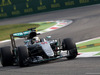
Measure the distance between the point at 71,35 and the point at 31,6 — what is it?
14846 mm

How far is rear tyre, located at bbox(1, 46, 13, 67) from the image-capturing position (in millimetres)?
10726

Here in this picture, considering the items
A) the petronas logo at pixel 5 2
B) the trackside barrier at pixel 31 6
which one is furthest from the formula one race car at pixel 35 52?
the petronas logo at pixel 5 2

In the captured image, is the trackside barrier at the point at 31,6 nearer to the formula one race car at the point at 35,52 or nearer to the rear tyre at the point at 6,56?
the formula one race car at the point at 35,52

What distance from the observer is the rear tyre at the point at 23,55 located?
9.64 metres

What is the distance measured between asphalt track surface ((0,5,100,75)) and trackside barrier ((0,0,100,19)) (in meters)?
0.62

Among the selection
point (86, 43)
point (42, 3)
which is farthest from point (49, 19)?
point (86, 43)

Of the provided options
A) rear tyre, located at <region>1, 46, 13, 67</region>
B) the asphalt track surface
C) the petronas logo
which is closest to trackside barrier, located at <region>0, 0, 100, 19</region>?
the petronas logo

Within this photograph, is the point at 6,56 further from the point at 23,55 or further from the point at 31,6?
the point at 31,6

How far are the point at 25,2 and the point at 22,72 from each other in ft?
76.1

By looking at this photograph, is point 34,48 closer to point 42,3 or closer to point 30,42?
point 30,42

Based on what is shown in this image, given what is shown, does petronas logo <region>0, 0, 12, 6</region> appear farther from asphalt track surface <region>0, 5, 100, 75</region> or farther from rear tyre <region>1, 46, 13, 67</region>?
rear tyre <region>1, 46, 13, 67</region>

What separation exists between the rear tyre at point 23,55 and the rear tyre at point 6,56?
1.17m

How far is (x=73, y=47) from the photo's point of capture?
10414mm

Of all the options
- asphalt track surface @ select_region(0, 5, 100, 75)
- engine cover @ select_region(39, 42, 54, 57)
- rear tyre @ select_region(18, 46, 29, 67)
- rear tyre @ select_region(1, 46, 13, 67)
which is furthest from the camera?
rear tyre @ select_region(1, 46, 13, 67)
